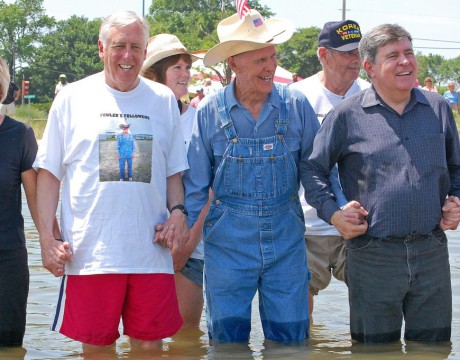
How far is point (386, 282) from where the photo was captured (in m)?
5.73

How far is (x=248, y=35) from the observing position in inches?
233

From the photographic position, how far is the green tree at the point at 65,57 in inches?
3802

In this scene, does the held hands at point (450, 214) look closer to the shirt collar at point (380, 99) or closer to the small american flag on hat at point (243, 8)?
the shirt collar at point (380, 99)

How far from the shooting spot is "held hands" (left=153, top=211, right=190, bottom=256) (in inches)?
219

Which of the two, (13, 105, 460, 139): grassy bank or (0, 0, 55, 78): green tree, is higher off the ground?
(0, 0, 55, 78): green tree

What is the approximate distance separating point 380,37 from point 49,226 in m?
2.23

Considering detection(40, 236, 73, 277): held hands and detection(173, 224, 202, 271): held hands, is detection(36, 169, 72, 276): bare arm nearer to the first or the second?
detection(40, 236, 73, 277): held hands

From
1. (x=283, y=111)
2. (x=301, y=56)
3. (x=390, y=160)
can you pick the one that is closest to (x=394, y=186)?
(x=390, y=160)

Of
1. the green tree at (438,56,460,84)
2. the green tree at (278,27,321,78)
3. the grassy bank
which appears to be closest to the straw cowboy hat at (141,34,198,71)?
the grassy bank

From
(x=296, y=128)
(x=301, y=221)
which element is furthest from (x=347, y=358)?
(x=296, y=128)

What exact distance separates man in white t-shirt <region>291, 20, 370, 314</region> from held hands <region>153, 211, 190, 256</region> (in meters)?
1.52

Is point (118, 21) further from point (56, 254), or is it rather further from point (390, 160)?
point (390, 160)

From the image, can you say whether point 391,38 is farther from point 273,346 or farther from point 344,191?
Result: point 273,346

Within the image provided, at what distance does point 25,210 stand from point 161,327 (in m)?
11.6
